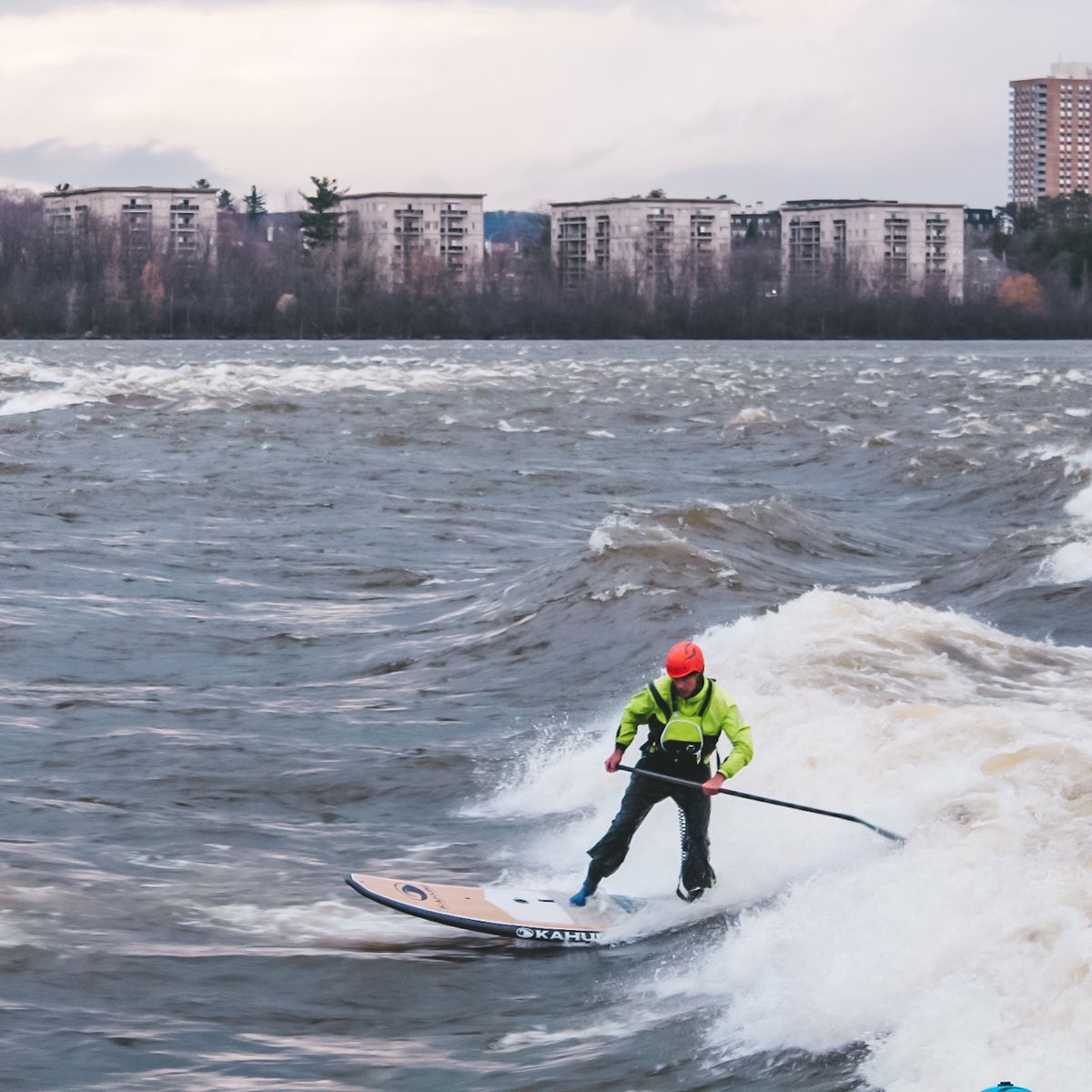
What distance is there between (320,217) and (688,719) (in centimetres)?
16397

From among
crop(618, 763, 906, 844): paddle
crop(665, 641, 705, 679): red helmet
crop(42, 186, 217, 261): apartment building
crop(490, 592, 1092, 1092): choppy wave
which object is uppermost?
crop(42, 186, 217, 261): apartment building

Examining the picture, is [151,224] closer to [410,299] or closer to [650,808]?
[410,299]

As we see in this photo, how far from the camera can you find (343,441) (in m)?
40.4

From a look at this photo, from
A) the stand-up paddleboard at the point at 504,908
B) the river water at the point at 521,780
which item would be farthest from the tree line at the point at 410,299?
the stand-up paddleboard at the point at 504,908

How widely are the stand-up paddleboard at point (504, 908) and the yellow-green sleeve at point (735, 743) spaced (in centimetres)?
100

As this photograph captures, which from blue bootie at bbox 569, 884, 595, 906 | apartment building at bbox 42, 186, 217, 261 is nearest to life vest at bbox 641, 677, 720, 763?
blue bootie at bbox 569, 884, 595, 906

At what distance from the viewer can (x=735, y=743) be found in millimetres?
9383

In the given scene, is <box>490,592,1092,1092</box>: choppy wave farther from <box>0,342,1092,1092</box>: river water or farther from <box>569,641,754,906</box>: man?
<box>569,641,754,906</box>: man

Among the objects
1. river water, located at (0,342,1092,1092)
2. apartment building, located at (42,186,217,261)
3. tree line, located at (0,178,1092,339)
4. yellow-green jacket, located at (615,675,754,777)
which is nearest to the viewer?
river water, located at (0,342,1092,1092)

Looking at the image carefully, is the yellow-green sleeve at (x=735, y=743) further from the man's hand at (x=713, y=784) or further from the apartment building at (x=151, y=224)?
the apartment building at (x=151, y=224)

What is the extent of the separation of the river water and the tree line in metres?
118

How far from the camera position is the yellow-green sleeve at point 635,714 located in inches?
369

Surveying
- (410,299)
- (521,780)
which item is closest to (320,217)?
(410,299)

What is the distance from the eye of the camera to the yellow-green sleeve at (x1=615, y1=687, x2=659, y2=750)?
9367 mm
